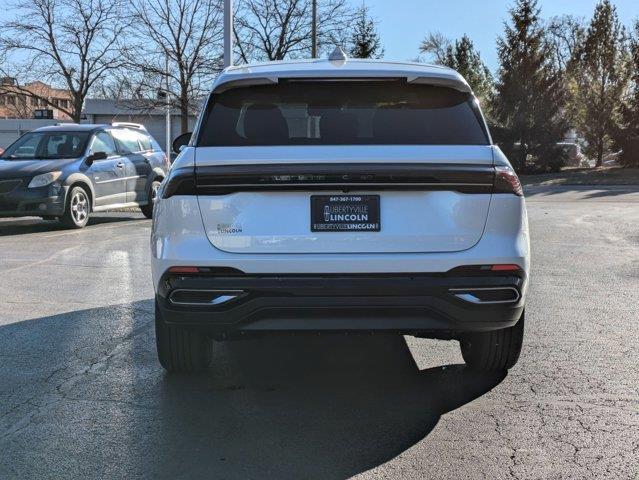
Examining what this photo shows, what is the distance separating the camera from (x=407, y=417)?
12.5 feet

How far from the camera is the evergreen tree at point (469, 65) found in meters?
35.2

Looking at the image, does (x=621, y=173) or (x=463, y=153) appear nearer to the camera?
(x=463, y=153)

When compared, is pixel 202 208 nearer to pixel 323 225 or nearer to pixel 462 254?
pixel 323 225

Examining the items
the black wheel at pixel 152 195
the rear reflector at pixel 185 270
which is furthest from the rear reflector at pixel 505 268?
the black wheel at pixel 152 195

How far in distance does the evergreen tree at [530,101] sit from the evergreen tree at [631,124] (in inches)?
99.5

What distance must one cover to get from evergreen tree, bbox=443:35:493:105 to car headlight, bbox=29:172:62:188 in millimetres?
26897

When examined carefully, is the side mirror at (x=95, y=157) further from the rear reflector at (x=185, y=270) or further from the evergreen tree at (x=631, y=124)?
the evergreen tree at (x=631, y=124)

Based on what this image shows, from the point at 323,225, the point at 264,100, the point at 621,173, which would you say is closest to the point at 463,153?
the point at 323,225

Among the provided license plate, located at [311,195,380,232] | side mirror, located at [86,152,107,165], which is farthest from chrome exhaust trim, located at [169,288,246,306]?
side mirror, located at [86,152,107,165]

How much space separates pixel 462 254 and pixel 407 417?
0.96m

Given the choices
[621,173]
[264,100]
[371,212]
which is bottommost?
[621,173]

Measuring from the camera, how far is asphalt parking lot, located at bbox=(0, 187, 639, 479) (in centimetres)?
326

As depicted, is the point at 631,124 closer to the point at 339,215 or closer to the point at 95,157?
the point at 95,157

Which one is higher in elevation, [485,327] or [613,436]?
[485,327]
